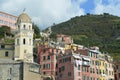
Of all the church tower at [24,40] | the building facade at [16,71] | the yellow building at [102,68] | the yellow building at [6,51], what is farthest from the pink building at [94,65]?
the yellow building at [6,51]

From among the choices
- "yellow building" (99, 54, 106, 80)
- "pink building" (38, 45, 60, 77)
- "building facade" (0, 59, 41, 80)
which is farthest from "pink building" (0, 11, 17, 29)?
"building facade" (0, 59, 41, 80)

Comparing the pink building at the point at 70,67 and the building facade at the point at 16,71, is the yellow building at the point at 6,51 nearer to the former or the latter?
the building facade at the point at 16,71

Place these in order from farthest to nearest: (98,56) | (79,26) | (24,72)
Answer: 1. (79,26)
2. (98,56)
3. (24,72)

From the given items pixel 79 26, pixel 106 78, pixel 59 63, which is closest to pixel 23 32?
pixel 59 63

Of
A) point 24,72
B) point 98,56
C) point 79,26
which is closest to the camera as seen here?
point 24,72

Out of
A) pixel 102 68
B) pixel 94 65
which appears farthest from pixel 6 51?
pixel 102 68

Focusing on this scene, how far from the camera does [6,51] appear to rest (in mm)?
87250

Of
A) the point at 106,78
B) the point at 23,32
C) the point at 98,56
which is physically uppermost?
the point at 23,32

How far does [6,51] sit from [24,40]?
6523 millimetres

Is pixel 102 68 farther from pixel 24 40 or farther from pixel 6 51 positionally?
pixel 6 51

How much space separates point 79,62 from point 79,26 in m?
116

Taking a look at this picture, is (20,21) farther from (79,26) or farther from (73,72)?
(79,26)

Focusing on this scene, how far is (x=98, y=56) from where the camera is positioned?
3516 inches

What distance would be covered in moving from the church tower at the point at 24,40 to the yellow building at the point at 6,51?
3976 millimetres
